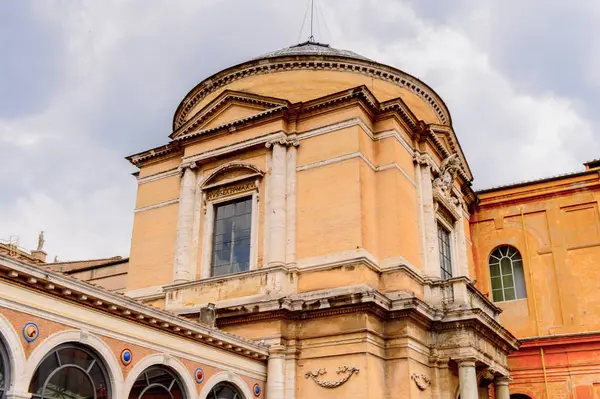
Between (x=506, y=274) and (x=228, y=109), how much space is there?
37.6ft

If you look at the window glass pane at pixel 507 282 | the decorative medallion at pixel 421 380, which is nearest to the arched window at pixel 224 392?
the decorative medallion at pixel 421 380

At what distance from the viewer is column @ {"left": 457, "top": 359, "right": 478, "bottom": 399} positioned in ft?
56.5

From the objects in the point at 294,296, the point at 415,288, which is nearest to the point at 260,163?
the point at 294,296

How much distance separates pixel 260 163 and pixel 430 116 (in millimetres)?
6895

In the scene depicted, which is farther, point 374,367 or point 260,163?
point 260,163

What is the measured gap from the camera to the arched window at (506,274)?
23.9 meters

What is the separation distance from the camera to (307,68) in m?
21.8

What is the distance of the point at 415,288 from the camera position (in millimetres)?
18234

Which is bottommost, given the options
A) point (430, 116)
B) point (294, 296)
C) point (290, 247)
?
point (294, 296)

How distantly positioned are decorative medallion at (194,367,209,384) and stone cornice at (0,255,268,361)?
0.63 m

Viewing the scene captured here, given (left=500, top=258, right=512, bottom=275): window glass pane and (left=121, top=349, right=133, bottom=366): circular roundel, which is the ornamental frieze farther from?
(left=500, top=258, right=512, bottom=275): window glass pane

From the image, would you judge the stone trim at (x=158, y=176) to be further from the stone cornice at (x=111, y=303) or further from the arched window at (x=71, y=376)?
the arched window at (x=71, y=376)

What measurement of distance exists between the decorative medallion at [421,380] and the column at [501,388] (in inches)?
155

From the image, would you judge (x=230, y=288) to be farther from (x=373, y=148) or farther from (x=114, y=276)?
(x=114, y=276)
